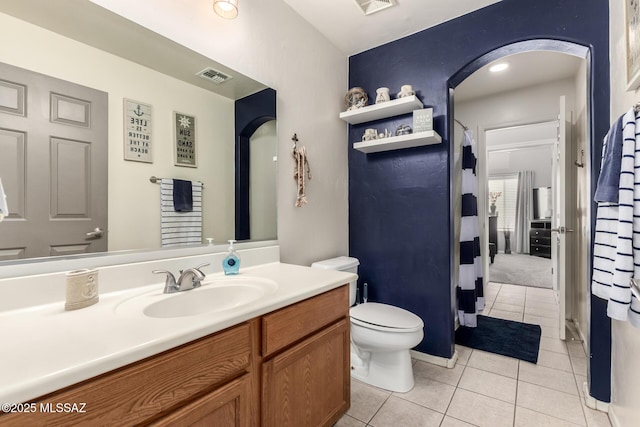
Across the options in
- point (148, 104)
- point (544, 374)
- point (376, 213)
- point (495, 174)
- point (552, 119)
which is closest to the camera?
point (148, 104)

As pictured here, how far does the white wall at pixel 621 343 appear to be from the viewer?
1.24 metres

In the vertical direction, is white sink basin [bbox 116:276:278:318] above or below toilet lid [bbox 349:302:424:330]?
above

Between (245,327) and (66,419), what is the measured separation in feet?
1.47

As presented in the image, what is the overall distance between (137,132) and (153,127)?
7cm

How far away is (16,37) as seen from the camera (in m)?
0.93

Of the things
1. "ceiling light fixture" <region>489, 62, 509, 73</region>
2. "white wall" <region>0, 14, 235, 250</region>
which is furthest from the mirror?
"ceiling light fixture" <region>489, 62, 509, 73</region>

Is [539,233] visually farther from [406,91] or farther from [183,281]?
[183,281]

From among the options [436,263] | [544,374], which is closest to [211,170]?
[436,263]

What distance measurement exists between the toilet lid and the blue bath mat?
981 mm

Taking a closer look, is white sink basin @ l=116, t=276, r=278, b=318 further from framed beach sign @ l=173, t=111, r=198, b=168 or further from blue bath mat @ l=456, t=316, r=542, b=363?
blue bath mat @ l=456, t=316, r=542, b=363

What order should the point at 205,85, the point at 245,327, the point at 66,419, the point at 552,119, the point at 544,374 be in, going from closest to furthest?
1. the point at 66,419
2. the point at 245,327
3. the point at 205,85
4. the point at 544,374
5. the point at 552,119

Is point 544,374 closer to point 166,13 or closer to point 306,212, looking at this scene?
point 306,212

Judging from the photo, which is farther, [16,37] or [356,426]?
[356,426]

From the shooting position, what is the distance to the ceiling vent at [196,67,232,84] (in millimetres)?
1443
